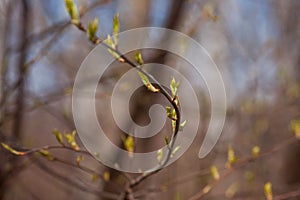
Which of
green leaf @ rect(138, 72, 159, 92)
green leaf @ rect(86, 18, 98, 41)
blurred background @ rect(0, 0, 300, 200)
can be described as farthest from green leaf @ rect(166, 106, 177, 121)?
blurred background @ rect(0, 0, 300, 200)

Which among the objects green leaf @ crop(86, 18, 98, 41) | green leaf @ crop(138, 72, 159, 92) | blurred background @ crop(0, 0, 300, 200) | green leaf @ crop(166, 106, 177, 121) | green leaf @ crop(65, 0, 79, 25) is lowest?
green leaf @ crop(166, 106, 177, 121)

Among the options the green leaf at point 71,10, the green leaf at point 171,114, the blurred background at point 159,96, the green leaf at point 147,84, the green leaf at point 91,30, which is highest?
the blurred background at point 159,96

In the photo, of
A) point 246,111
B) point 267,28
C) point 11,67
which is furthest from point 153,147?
point 267,28

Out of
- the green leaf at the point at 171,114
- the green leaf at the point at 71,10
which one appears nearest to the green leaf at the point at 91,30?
the green leaf at the point at 71,10

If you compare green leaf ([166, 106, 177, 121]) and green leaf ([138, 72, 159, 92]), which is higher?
green leaf ([138, 72, 159, 92])

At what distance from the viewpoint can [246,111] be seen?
70.1 inches

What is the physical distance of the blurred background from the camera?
3.67 ft

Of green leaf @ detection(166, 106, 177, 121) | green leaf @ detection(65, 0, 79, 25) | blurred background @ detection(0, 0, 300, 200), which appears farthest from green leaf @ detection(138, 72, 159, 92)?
blurred background @ detection(0, 0, 300, 200)

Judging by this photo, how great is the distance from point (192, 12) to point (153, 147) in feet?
2.01

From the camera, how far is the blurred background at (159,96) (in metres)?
1.12

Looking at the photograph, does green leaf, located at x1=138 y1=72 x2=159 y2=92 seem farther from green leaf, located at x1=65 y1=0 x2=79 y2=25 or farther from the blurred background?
the blurred background

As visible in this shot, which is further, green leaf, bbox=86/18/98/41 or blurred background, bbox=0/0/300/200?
blurred background, bbox=0/0/300/200

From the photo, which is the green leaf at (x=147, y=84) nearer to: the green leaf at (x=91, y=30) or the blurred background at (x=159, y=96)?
the green leaf at (x=91, y=30)

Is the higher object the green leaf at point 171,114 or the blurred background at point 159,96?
the blurred background at point 159,96
